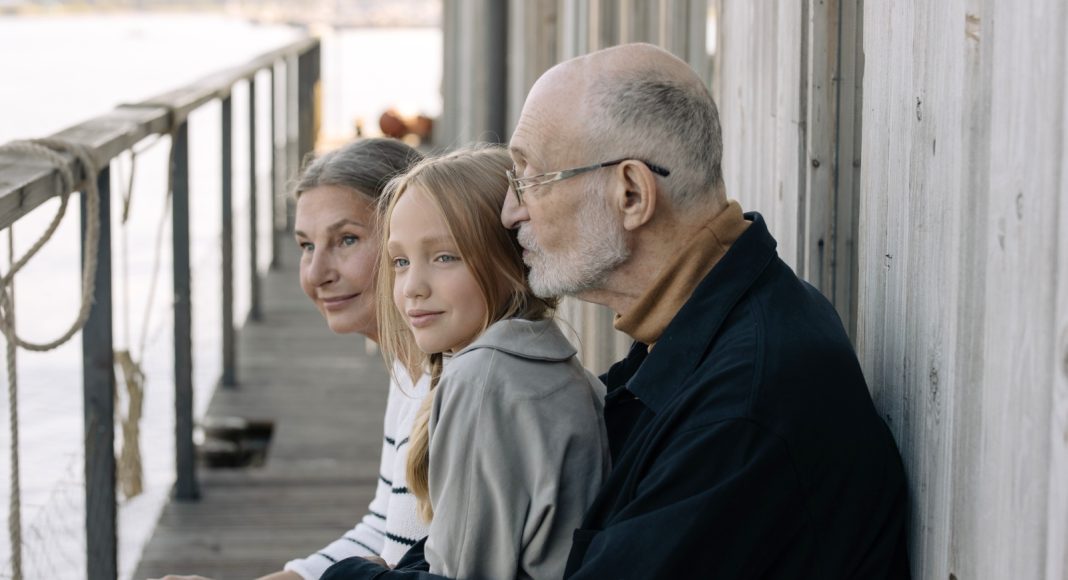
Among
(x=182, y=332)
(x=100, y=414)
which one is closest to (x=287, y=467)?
(x=182, y=332)

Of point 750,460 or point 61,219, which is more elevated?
point 61,219

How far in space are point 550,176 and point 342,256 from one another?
2.84 ft

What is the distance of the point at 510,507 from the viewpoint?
1678 mm

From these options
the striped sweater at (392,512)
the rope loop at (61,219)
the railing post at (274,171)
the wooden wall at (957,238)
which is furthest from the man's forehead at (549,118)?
the railing post at (274,171)

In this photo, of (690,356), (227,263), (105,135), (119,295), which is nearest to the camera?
(690,356)

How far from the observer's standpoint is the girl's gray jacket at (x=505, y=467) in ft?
5.51

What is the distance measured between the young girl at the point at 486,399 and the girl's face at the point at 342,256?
61cm

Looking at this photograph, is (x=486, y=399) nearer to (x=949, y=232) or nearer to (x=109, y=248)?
(x=949, y=232)

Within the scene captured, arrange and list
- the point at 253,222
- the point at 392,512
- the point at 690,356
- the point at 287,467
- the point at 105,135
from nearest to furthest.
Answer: the point at 690,356, the point at 392,512, the point at 105,135, the point at 287,467, the point at 253,222

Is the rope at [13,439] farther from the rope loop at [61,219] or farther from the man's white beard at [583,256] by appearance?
the man's white beard at [583,256]

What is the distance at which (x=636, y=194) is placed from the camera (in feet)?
5.74

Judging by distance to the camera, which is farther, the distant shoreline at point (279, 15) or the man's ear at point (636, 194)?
the distant shoreline at point (279, 15)

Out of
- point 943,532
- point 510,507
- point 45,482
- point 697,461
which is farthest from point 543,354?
point 45,482

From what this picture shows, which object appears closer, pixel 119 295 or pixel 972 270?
pixel 972 270
